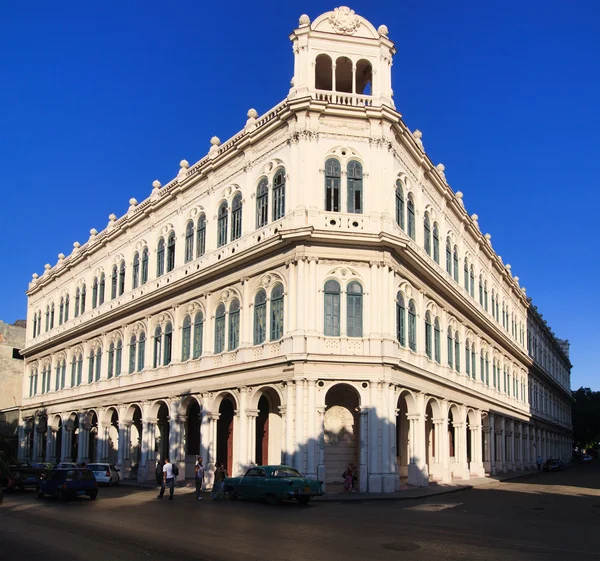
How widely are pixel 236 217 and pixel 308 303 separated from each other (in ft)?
24.7

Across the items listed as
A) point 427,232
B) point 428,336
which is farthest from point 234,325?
point 427,232

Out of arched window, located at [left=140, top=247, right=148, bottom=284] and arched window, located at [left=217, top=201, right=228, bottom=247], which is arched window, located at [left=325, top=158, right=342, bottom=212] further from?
arched window, located at [left=140, top=247, right=148, bottom=284]

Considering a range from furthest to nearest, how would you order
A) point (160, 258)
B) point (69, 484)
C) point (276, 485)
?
point (160, 258) < point (69, 484) < point (276, 485)

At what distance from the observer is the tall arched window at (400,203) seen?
3250cm

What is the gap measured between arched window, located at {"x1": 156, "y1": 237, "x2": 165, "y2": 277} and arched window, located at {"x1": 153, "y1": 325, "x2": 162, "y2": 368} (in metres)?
3.14

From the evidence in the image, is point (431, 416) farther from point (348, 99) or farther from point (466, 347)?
point (348, 99)

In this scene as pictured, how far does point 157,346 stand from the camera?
40.3 metres

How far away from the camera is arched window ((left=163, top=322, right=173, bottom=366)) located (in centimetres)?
3869

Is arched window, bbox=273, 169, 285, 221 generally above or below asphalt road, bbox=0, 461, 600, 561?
above

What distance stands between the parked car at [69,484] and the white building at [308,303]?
6.46 m

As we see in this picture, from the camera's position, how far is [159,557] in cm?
1266

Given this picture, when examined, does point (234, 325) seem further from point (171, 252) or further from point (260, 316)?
point (171, 252)

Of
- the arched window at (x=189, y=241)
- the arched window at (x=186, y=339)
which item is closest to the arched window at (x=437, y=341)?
the arched window at (x=186, y=339)

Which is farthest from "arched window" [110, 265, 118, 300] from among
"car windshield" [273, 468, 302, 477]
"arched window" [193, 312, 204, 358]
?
"car windshield" [273, 468, 302, 477]
